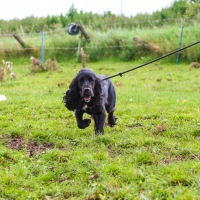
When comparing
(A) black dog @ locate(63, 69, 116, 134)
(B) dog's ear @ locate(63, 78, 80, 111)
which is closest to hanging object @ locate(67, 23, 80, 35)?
(A) black dog @ locate(63, 69, 116, 134)

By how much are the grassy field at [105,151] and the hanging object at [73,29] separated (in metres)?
10.8

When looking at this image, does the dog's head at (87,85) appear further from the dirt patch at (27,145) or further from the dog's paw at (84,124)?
the dirt patch at (27,145)

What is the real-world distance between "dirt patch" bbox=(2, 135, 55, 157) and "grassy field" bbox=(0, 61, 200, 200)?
0.02 meters

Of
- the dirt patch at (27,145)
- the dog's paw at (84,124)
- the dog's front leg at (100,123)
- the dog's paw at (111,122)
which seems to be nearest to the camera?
the dirt patch at (27,145)

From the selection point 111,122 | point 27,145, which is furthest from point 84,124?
point 27,145

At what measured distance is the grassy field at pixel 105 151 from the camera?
161 inches

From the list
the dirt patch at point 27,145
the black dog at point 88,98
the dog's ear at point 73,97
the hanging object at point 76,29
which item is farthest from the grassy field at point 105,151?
the hanging object at point 76,29

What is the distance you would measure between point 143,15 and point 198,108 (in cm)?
2005

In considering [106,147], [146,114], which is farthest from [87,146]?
[146,114]

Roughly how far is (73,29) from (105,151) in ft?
52.3

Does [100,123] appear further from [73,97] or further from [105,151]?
[105,151]

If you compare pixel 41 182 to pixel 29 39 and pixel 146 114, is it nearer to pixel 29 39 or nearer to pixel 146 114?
pixel 146 114

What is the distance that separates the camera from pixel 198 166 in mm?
4574

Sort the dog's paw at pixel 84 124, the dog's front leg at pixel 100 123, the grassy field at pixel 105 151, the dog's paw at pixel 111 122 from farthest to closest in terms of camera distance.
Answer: the dog's paw at pixel 111 122
the dog's paw at pixel 84 124
the dog's front leg at pixel 100 123
the grassy field at pixel 105 151
